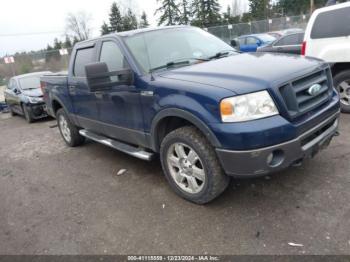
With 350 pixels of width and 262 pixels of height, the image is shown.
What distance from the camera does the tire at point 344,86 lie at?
5.46 metres

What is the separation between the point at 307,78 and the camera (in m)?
3.01

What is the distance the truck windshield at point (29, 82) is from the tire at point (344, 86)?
8.86 metres

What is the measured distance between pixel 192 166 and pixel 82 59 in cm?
282

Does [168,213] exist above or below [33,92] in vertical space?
below

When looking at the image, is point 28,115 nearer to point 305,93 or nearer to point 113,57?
point 113,57

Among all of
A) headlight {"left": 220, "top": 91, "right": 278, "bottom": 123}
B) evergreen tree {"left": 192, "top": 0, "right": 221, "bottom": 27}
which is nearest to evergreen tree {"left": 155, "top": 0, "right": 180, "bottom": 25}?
evergreen tree {"left": 192, "top": 0, "right": 221, "bottom": 27}

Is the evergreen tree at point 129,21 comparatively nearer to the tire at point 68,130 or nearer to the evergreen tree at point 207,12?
the evergreen tree at point 207,12

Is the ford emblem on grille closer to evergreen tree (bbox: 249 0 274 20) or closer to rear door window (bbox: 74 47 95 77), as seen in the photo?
rear door window (bbox: 74 47 95 77)

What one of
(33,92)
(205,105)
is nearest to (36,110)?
(33,92)

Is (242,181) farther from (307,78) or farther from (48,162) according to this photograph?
(48,162)

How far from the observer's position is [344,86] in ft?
18.4

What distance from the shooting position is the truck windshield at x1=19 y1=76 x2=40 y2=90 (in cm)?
1004

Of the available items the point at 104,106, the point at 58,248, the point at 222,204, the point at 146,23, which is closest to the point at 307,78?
the point at 222,204

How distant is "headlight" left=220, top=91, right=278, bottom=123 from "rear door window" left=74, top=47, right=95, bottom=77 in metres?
2.64
